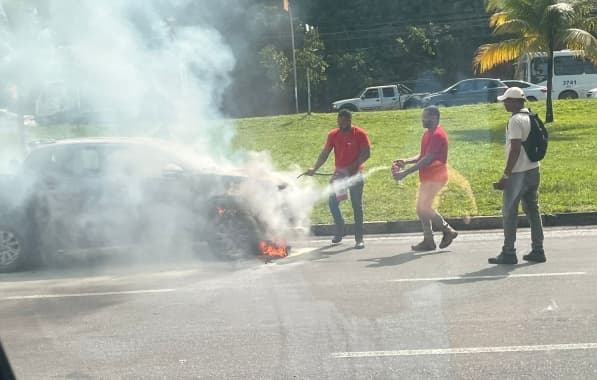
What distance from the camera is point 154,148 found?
32.4 ft

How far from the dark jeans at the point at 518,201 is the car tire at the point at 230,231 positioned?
293 cm

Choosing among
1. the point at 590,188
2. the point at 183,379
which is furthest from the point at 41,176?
the point at 590,188

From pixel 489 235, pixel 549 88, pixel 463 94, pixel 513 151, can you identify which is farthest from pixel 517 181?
pixel 463 94

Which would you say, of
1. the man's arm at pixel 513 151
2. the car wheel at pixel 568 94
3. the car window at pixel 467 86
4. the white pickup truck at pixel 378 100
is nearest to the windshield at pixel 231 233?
the man's arm at pixel 513 151

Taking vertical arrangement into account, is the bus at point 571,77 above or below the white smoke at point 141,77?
below

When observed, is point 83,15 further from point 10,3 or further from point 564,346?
point 564,346

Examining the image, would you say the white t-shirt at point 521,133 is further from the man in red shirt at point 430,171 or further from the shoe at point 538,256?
the man in red shirt at point 430,171

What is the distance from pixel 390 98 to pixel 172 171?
28941 millimetres

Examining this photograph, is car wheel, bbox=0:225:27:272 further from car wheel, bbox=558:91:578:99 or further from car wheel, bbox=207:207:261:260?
car wheel, bbox=558:91:578:99

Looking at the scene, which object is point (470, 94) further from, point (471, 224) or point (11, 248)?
point (11, 248)

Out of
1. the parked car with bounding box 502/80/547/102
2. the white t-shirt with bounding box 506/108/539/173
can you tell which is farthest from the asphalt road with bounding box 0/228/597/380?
the parked car with bounding box 502/80/547/102

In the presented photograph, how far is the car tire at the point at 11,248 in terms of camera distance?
9.52 meters

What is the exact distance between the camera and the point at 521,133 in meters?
8.39

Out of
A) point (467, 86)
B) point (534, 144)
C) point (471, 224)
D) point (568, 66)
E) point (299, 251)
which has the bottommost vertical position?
point (471, 224)
